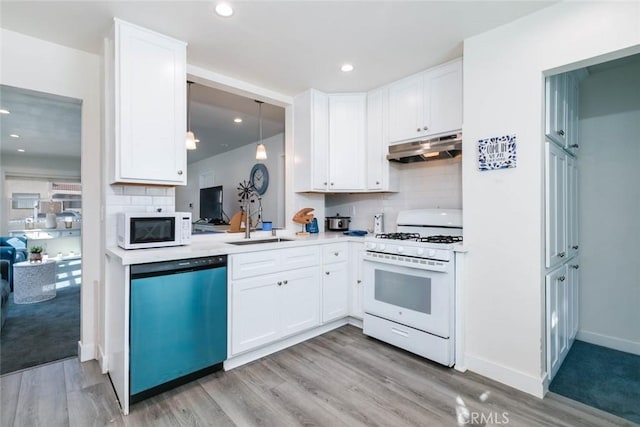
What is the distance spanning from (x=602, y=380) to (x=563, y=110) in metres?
1.99

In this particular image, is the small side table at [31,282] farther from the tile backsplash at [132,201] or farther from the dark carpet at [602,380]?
the dark carpet at [602,380]

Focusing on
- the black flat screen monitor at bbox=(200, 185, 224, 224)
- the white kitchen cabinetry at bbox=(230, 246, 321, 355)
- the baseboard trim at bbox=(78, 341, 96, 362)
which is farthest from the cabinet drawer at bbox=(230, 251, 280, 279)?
the black flat screen monitor at bbox=(200, 185, 224, 224)

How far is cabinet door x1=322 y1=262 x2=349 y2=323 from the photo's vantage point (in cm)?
288

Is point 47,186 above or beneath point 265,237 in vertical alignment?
above

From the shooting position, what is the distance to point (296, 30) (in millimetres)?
2131

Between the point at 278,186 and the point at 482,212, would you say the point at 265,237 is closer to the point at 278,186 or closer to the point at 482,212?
the point at 482,212

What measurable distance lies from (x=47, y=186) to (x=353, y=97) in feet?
24.8

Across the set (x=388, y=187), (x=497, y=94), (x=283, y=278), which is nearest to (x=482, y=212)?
(x=497, y=94)

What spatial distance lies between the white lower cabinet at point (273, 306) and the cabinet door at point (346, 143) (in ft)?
3.57

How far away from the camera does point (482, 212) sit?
220cm

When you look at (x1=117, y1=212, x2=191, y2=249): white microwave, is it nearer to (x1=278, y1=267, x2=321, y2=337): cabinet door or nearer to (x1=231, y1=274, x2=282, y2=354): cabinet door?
(x1=231, y1=274, x2=282, y2=354): cabinet door

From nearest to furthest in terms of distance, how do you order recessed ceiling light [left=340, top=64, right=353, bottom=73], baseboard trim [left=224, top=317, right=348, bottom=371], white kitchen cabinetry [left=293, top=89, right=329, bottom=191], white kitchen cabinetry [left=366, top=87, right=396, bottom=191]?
baseboard trim [left=224, top=317, right=348, bottom=371], recessed ceiling light [left=340, top=64, right=353, bottom=73], white kitchen cabinetry [left=366, top=87, right=396, bottom=191], white kitchen cabinetry [left=293, top=89, right=329, bottom=191]

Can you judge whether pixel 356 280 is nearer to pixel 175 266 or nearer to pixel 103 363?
pixel 175 266

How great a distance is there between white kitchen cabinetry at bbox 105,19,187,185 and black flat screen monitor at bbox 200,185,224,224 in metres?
4.39
